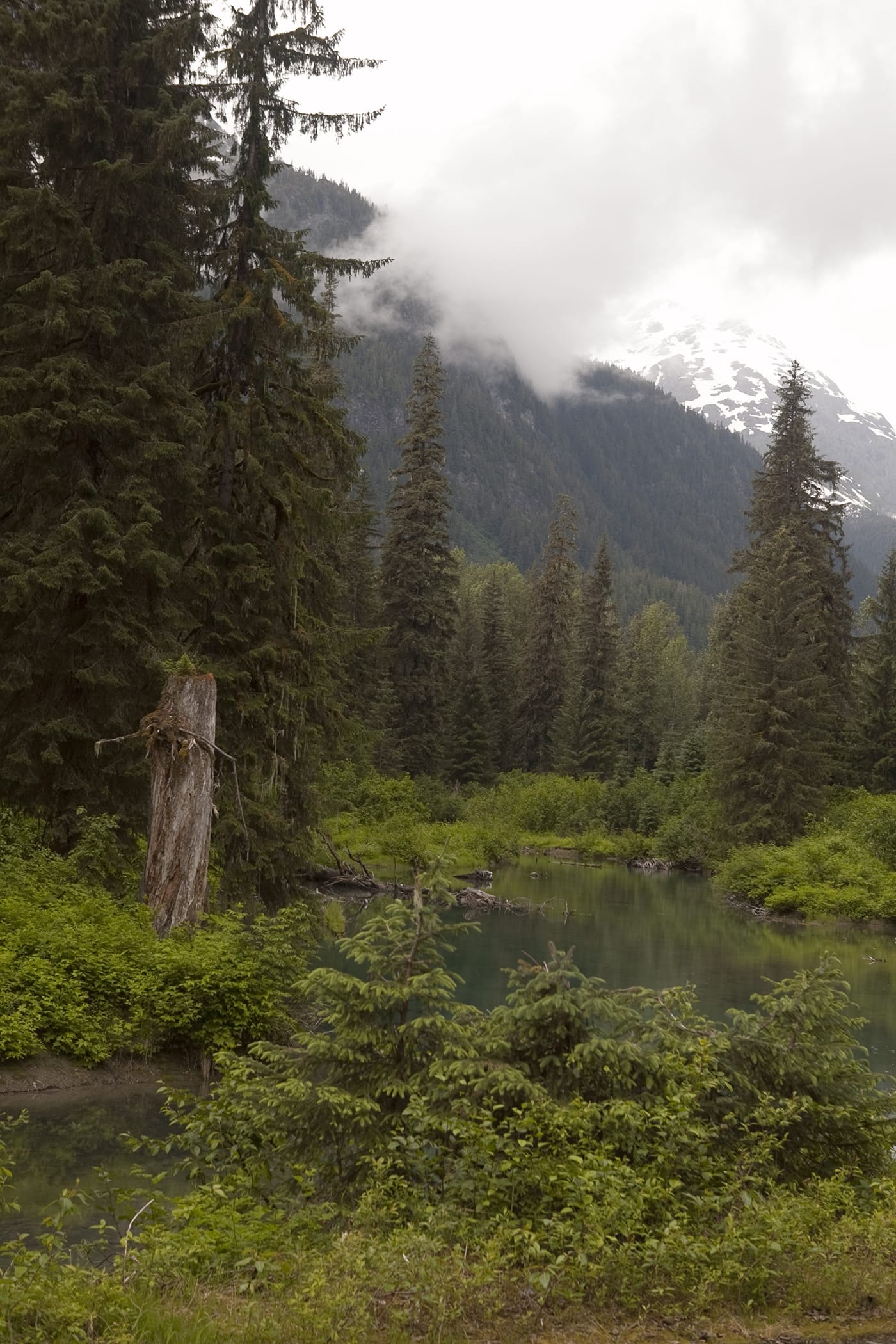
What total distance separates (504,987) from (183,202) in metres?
13.2

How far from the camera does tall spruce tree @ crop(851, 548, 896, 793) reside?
4219 cm

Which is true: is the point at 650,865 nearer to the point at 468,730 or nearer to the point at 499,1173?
the point at 468,730

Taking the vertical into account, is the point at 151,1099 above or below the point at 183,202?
below

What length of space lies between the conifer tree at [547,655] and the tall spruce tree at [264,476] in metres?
46.7

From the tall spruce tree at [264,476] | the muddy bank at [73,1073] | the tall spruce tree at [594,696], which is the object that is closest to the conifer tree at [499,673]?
the tall spruce tree at [594,696]

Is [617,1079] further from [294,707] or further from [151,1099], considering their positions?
[294,707]

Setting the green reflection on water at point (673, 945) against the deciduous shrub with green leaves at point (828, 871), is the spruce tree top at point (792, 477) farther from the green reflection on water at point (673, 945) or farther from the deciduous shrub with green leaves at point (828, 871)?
the green reflection on water at point (673, 945)

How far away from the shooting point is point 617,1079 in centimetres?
604

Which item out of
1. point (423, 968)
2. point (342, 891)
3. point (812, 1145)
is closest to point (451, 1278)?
point (423, 968)

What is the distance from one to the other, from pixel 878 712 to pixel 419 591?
19891 millimetres

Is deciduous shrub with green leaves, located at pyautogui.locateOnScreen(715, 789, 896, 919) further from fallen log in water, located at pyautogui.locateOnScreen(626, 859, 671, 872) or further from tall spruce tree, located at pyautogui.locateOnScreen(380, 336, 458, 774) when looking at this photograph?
tall spruce tree, located at pyautogui.locateOnScreen(380, 336, 458, 774)

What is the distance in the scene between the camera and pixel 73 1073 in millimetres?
10312

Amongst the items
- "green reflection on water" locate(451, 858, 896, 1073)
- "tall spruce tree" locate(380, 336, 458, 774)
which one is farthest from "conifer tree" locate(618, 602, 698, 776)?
"green reflection on water" locate(451, 858, 896, 1073)

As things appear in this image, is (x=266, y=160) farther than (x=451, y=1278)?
Yes
